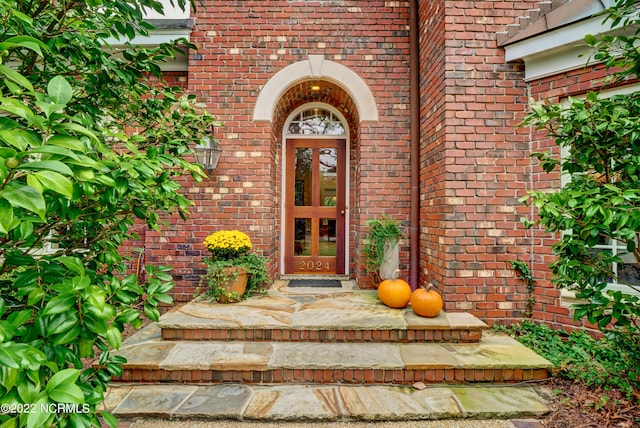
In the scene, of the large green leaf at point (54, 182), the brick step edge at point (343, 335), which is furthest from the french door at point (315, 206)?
Result: the large green leaf at point (54, 182)

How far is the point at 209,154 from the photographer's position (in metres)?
3.48

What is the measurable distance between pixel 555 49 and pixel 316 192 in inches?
121

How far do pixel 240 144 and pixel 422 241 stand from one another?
2567 mm

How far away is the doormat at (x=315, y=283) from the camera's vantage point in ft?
12.9

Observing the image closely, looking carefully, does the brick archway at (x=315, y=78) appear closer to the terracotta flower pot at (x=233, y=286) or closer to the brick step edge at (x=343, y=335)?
the terracotta flower pot at (x=233, y=286)

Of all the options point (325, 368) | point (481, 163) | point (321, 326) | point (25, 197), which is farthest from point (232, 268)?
point (481, 163)

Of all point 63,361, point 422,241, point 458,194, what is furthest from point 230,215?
point 63,361

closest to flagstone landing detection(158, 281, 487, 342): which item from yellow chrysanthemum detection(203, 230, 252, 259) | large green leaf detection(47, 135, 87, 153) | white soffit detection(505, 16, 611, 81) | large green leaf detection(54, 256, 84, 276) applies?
yellow chrysanthemum detection(203, 230, 252, 259)

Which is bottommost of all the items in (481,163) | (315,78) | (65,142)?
(65,142)

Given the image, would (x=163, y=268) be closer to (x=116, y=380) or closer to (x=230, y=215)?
(x=116, y=380)

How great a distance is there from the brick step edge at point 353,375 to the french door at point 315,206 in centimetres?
224

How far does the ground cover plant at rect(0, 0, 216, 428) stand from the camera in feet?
2.19

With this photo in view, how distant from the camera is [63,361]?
822mm

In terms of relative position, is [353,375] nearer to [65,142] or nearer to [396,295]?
[396,295]
